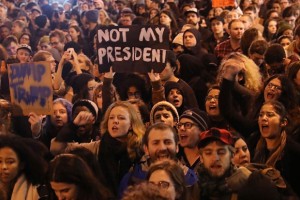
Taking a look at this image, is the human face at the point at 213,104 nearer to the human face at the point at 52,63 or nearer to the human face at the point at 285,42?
the human face at the point at 285,42

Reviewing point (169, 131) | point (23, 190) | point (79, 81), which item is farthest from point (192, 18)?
point (23, 190)

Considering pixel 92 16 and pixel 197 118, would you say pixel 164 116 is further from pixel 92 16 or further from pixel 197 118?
pixel 92 16

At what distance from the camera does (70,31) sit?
1169 cm

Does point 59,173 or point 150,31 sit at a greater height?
point 150,31

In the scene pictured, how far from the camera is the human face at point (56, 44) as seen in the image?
35.3 ft

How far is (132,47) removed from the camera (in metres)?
6.76

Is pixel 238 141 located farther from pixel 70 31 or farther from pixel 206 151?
pixel 70 31

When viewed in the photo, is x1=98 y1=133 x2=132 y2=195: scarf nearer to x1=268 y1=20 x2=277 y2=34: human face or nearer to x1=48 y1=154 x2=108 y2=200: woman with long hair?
x1=48 y1=154 x2=108 y2=200: woman with long hair

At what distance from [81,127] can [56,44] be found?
5048 mm

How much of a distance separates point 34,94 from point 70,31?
18.0ft

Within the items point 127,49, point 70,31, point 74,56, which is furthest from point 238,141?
point 70,31

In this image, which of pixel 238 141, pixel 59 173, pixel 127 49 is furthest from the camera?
pixel 127 49

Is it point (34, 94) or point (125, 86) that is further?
point (125, 86)

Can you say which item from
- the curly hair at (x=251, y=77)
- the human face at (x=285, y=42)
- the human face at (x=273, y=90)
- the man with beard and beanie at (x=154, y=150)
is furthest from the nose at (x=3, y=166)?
the human face at (x=285, y=42)
